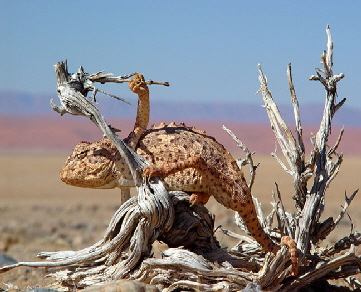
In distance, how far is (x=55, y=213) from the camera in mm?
22531

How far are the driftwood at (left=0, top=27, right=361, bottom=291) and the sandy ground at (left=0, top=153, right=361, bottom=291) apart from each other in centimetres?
125

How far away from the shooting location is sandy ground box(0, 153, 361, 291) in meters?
13.3

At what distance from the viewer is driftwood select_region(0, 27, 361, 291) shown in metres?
6.40

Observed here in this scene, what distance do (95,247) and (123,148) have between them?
4.18ft

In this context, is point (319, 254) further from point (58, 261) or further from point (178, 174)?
point (58, 261)

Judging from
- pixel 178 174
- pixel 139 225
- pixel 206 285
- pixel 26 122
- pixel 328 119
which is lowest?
pixel 206 285

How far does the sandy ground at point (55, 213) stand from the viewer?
13320 millimetres

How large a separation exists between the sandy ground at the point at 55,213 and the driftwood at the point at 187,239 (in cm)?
125

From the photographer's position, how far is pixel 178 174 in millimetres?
6855

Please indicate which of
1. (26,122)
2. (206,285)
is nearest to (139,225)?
(206,285)

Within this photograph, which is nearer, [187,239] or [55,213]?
[187,239]

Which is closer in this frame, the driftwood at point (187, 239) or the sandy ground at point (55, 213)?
the driftwood at point (187, 239)

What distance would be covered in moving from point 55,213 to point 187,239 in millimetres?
16160

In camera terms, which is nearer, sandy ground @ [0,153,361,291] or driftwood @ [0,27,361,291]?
driftwood @ [0,27,361,291]
